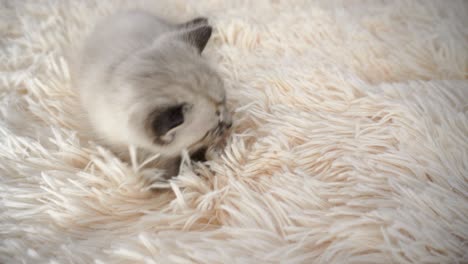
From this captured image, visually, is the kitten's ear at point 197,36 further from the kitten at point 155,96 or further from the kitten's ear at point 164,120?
the kitten's ear at point 164,120

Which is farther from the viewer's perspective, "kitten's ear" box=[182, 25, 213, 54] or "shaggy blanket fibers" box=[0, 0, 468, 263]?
"kitten's ear" box=[182, 25, 213, 54]

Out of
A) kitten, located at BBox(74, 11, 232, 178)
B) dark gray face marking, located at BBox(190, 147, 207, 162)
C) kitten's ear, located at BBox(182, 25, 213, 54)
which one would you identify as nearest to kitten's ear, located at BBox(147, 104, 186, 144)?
kitten, located at BBox(74, 11, 232, 178)

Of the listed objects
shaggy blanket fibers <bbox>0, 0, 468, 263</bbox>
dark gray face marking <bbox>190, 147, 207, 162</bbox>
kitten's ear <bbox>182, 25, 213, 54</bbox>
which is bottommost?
dark gray face marking <bbox>190, 147, 207, 162</bbox>

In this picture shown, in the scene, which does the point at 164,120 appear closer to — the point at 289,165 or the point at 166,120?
the point at 166,120

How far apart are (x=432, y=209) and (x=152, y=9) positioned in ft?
3.57

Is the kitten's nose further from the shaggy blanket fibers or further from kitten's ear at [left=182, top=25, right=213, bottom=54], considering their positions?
kitten's ear at [left=182, top=25, right=213, bottom=54]

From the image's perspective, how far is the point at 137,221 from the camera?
479mm

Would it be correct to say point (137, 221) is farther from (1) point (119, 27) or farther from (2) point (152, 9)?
(2) point (152, 9)

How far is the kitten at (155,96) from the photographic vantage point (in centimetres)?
57

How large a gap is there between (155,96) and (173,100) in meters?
0.04

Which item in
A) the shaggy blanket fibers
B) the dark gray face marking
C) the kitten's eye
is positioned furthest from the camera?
the dark gray face marking

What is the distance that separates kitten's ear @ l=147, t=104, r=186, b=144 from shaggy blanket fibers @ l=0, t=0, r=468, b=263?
0.29 ft

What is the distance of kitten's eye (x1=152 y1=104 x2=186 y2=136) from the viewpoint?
56 centimetres

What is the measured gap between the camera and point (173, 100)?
0.58m
